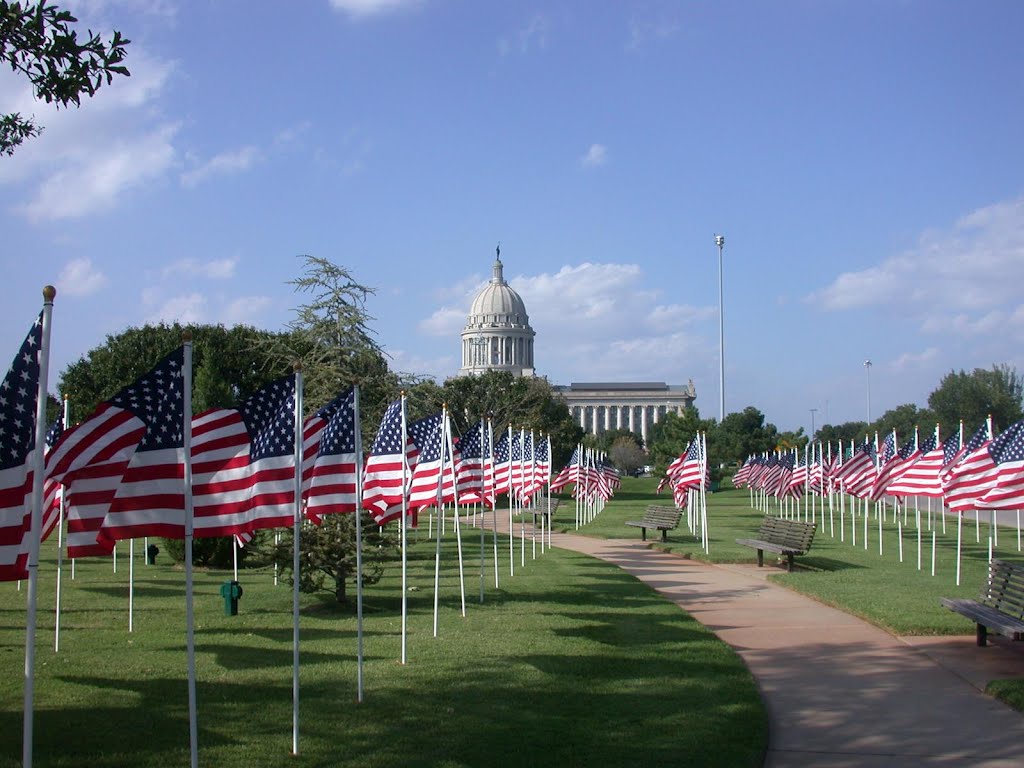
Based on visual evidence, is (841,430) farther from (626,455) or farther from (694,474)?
(694,474)

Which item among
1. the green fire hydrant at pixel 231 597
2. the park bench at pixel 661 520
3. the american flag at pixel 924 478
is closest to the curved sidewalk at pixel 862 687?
the american flag at pixel 924 478

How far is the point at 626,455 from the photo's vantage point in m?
127

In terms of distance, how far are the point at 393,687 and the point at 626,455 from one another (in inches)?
4614

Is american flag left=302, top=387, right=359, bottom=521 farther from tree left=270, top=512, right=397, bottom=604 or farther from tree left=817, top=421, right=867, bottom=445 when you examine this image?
tree left=817, top=421, right=867, bottom=445

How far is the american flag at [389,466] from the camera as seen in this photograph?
→ 45.3 ft

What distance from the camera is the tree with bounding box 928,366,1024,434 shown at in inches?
3593

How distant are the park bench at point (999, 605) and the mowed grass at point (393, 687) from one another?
10.2 ft

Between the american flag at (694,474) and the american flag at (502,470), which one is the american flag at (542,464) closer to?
the american flag at (502,470)

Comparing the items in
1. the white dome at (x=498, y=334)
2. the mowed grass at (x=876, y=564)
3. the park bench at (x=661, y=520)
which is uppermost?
the white dome at (x=498, y=334)

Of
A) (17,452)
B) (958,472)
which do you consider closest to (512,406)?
(958,472)

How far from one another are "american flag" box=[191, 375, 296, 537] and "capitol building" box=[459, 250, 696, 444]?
153579mm

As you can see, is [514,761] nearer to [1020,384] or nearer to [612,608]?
[612,608]

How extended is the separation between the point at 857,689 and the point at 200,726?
681 cm

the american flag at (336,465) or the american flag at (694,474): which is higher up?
the american flag at (336,465)
